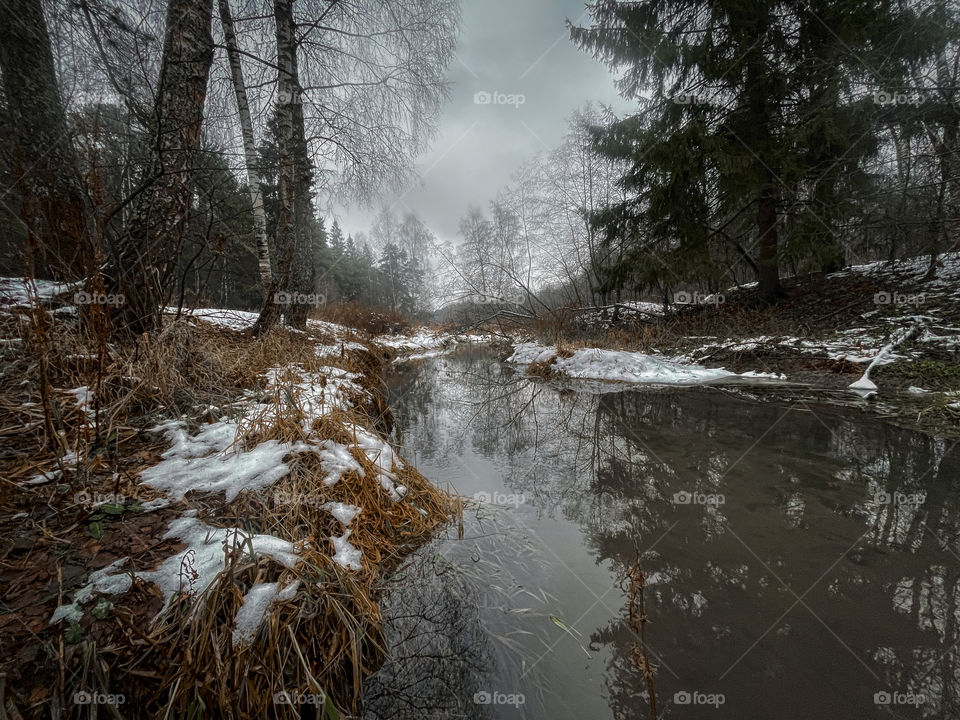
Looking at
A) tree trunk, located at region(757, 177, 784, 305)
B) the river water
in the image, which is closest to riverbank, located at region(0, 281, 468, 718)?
the river water

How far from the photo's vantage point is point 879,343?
5762 millimetres

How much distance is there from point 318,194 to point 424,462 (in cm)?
627

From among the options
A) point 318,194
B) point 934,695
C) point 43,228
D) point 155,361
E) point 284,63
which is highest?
point 284,63

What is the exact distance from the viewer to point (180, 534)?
1.38 meters

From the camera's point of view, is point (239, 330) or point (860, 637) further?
point (239, 330)

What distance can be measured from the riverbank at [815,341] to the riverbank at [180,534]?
5.16 m

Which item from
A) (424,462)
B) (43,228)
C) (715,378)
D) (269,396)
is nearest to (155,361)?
(269,396)

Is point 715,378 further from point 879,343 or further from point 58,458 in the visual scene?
point 58,458

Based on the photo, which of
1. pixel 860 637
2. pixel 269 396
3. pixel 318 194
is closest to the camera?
pixel 860 637

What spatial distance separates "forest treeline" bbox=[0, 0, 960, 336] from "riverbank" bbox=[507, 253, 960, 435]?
2.65 ft

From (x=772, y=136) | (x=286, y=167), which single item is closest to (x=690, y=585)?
(x=286, y=167)

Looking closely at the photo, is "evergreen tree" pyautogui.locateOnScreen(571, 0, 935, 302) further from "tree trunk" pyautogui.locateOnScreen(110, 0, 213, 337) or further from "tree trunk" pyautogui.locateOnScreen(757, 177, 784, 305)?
"tree trunk" pyautogui.locateOnScreen(110, 0, 213, 337)

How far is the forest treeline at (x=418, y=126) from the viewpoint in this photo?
9.04 ft

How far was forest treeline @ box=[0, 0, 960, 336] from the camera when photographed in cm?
276
